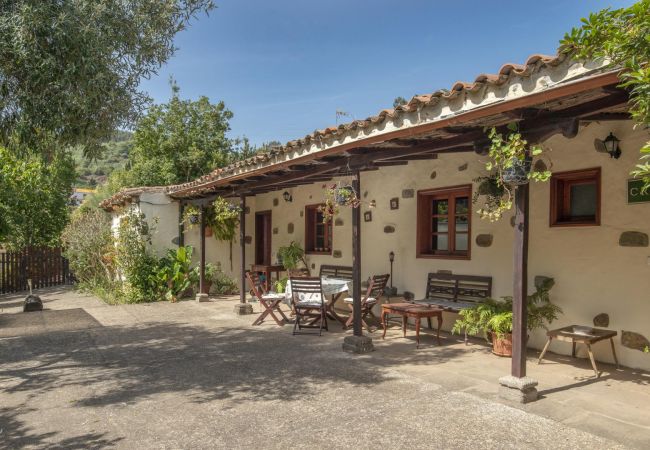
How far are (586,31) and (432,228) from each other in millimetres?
5046

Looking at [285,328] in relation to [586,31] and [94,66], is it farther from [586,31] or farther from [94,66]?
[586,31]

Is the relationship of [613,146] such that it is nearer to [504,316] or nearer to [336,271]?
[504,316]

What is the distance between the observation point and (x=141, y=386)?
4371 mm

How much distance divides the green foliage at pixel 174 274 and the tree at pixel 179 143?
8.38 m

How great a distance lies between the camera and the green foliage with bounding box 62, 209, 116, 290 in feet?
36.7

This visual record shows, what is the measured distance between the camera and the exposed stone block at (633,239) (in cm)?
458

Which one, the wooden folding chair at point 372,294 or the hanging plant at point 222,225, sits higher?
the hanging plant at point 222,225

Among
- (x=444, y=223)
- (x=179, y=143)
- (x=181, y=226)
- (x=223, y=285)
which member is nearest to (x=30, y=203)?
(x=179, y=143)

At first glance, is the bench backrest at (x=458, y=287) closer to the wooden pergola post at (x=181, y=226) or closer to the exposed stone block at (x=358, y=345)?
the exposed stone block at (x=358, y=345)

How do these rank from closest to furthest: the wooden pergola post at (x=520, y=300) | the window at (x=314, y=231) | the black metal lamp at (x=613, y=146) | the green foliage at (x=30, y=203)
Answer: the wooden pergola post at (x=520, y=300) < the black metal lamp at (x=613, y=146) < the window at (x=314, y=231) < the green foliage at (x=30, y=203)

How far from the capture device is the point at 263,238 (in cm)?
1191

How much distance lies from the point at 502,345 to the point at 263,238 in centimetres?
765

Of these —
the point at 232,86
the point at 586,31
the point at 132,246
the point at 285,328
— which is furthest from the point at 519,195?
the point at 232,86

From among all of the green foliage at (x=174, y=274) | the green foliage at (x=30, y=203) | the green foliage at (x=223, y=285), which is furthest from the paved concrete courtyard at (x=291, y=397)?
the green foliage at (x=30, y=203)
